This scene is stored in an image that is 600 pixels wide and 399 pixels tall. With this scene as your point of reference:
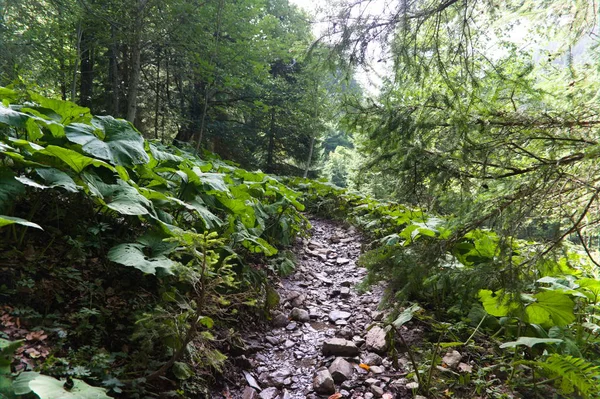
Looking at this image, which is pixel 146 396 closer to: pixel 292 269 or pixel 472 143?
pixel 472 143

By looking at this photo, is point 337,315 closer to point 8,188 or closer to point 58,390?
point 58,390

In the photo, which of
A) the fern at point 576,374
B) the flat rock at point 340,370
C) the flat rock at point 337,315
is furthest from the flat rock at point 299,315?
the fern at point 576,374

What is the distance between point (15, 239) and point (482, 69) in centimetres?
407

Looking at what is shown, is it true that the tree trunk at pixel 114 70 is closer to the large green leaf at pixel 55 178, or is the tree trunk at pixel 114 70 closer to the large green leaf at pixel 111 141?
the large green leaf at pixel 111 141

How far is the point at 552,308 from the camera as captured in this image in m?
2.43

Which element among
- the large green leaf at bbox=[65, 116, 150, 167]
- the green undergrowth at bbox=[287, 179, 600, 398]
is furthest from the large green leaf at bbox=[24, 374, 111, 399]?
the green undergrowth at bbox=[287, 179, 600, 398]

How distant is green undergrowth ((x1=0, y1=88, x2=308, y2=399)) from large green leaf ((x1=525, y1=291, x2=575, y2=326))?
7.07 ft

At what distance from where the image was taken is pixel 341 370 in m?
2.95

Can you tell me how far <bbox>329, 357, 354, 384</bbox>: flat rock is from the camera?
9.44ft

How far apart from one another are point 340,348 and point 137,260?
216 cm

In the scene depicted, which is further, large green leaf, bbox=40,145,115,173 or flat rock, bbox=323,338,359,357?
flat rock, bbox=323,338,359,357

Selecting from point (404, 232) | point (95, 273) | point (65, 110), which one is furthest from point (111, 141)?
point (404, 232)

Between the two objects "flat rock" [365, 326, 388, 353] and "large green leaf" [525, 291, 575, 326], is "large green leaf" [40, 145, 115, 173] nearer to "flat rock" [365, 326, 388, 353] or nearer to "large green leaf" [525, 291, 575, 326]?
"flat rock" [365, 326, 388, 353]

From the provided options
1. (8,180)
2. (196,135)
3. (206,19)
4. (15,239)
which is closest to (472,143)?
(8,180)
